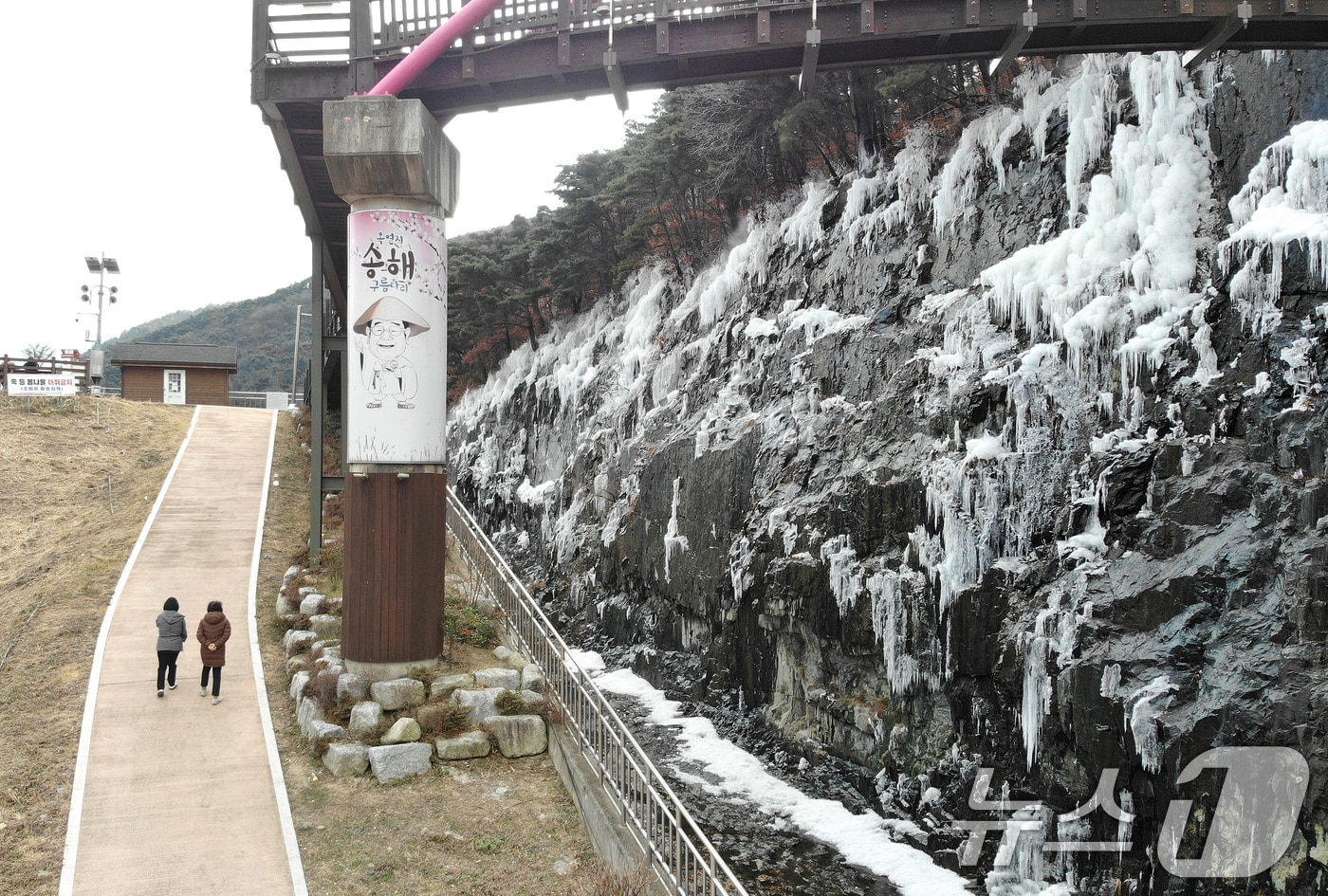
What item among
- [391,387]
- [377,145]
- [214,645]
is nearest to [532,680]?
[214,645]

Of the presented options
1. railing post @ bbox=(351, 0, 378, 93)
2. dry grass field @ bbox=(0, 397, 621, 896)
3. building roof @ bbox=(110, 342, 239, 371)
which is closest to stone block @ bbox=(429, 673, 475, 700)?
dry grass field @ bbox=(0, 397, 621, 896)

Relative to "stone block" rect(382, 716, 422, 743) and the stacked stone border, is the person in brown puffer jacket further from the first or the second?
"stone block" rect(382, 716, 422, 743)

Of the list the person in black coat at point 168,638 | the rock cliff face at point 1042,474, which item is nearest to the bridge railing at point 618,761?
the person in black coat at point 168,638

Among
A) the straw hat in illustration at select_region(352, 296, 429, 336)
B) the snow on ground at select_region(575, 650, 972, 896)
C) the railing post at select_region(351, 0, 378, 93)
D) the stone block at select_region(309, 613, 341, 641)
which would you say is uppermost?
the railing post at select_region(351, 0, 378, 93)

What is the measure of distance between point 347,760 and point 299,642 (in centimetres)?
358

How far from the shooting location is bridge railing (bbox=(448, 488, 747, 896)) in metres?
8.63

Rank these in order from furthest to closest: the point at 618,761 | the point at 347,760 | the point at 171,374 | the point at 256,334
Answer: the point at 256,334 < the point at 171,374 < the point at 347,760 < the point at 618,761

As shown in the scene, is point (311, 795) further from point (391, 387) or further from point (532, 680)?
point (391, 387)

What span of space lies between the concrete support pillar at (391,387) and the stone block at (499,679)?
31.9 inches

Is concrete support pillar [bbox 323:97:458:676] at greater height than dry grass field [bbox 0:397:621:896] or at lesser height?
greater

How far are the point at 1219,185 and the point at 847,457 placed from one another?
6.53 m

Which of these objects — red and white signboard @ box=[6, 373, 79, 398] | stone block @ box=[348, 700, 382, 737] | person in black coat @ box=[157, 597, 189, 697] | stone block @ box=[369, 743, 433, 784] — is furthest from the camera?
red and white signboard @ box=[6, 373, 79, 398]

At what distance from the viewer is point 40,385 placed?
3219 cm

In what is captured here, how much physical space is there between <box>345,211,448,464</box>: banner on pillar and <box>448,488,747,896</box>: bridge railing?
2.71 metres
